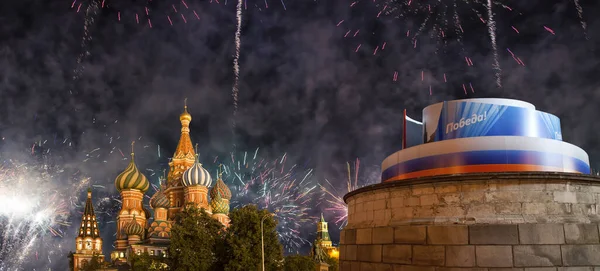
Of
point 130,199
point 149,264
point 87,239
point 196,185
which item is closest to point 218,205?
point 196,185

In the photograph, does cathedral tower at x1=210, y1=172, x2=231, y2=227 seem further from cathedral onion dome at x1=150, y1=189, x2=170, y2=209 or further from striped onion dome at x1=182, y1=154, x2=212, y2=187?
cathedral onion dome at x1=150, y1=189, x2=170, y2=209

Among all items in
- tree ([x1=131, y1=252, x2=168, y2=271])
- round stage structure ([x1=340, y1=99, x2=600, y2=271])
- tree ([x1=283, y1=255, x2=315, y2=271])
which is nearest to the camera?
round stage structure ([x1=340, y1=99, x2=600, y2=271])

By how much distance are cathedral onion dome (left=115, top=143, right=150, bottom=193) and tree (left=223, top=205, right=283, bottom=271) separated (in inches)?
1690

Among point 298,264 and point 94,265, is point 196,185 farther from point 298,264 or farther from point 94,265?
point 298,264

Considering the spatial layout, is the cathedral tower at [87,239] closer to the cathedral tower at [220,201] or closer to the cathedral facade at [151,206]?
the cathedral facade at [151,206]

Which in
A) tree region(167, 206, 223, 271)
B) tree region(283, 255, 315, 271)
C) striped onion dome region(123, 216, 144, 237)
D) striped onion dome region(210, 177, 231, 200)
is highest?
striped onion dome region(210, 177, 231, 200)

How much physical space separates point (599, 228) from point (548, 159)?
86.8 inches

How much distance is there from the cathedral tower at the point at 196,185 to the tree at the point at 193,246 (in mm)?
33761

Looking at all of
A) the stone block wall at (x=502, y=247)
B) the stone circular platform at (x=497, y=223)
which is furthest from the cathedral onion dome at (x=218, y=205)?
the stone block wall at (x=502, y=247)

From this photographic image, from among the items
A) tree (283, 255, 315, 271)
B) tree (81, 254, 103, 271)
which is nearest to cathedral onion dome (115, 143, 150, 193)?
tree (81, 254, 103, 271)

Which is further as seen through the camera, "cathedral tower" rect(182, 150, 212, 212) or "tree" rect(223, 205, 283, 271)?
"cathedral tower" rect(182, 150, 212, 212)

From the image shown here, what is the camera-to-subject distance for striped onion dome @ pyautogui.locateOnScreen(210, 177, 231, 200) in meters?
67.6

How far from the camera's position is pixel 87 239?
66000 mm

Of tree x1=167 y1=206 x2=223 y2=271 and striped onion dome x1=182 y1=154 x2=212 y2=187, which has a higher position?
striped onion dome x1=182 y1=154 x2=212 y2=187
